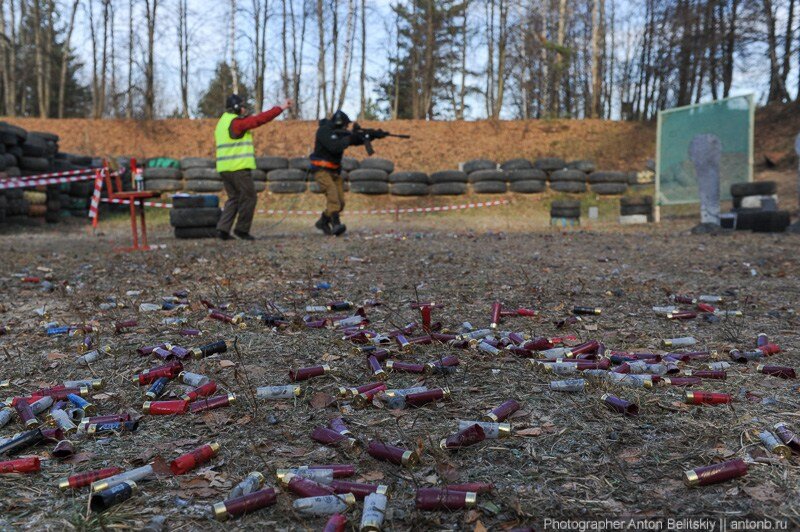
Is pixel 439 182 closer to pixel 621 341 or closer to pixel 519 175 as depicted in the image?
pixel 519 175

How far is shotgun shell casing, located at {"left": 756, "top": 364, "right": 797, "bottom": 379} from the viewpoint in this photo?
10.9 ft

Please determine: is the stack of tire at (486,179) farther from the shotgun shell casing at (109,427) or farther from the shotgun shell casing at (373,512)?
the shotgun shell casing at (373,512)

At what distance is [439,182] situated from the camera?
20688mm

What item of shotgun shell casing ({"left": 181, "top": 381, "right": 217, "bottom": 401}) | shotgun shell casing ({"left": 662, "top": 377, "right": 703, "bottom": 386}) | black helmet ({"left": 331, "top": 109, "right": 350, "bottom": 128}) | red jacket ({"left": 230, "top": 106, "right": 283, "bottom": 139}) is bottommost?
shotgun shell casing ({"left": 181, "top": 381, "right": 217, "bottom": 401})

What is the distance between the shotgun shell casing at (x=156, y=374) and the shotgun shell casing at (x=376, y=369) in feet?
3.91

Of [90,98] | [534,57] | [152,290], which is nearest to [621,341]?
[152,290]

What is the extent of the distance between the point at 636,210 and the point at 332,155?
373 inches

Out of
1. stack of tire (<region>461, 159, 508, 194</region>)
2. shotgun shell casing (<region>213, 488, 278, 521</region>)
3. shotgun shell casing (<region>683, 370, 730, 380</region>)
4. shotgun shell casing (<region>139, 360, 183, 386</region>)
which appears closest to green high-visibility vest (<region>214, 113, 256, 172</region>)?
shotgun shell casing (<region>139, 360, 183, 386</region>)

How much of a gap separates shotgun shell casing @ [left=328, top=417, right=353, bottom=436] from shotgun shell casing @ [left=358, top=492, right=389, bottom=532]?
571mm

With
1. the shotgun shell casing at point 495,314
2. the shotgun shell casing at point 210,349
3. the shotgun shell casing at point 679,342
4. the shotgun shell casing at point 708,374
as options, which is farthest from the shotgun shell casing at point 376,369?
the shotgun shell casing at point 679,342

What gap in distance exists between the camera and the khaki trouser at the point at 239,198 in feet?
36.0

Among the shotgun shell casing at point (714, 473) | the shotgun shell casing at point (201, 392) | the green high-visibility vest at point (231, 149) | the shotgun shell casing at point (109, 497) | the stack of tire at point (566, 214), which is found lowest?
the shotgun shell casing at point (109, 497)

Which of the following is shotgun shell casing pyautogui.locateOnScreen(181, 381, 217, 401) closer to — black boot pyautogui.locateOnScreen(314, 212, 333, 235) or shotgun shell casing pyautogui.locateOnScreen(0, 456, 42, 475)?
shotgun shell casing pyautogui.locateOnScreen(0, 456, 42, 475)

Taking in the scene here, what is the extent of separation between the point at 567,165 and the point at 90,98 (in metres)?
35.2
